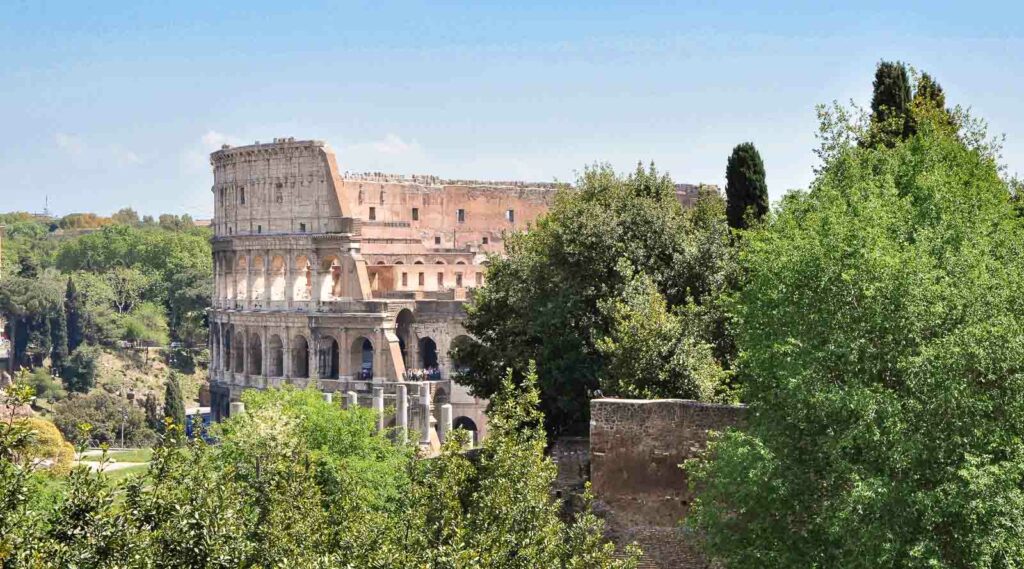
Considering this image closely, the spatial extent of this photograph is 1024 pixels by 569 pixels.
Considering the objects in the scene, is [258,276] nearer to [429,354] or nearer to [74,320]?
[429,354]

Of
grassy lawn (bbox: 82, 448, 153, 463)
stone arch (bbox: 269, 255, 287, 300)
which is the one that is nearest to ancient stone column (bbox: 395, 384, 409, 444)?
grassy lawn (bbox: 82, 448, 153, 463)

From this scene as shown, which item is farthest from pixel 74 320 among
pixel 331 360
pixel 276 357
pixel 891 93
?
pixel 891 93

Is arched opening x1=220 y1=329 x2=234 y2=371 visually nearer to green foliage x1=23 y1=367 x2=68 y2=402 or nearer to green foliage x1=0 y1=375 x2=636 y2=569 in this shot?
green foliage x1=23 y1=367 x2=68 y2=402

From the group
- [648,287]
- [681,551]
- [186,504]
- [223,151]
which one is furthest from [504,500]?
[223,151]

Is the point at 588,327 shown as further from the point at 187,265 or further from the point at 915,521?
the point at 187,265

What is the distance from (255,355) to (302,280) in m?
4.60

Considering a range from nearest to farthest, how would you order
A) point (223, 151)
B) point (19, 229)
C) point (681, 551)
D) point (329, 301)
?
1. point (681, 551)
2. point (329, 301)
3. point (223, 151)
4. point (19, 229)

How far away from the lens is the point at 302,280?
7488 cm

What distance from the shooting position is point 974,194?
20906 mm

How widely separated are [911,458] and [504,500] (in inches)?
211

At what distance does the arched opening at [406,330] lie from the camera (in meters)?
71.2

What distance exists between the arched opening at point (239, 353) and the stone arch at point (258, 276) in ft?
7.09

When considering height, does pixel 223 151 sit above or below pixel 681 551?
above

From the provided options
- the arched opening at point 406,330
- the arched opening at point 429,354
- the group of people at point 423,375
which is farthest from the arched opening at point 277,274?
the group of people at point 423,375
